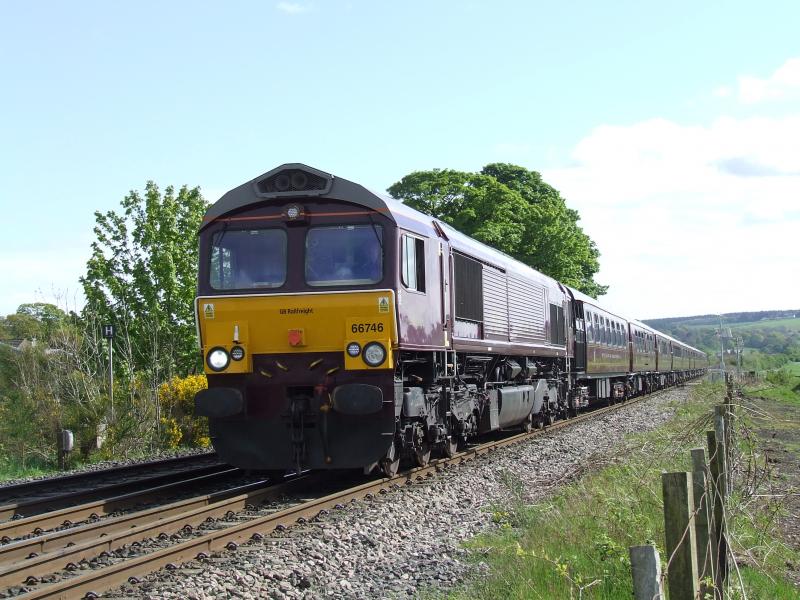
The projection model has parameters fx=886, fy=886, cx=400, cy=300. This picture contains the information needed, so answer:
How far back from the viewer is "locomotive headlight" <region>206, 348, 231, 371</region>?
422 inches

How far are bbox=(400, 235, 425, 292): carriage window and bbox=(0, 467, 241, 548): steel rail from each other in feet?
12.5

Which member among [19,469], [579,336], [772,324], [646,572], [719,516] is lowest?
[19,469]

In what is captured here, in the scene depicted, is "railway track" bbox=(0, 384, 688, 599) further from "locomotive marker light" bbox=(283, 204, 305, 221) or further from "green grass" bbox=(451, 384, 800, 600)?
"locomotive marker light" bbox=(283, 204, 305, 221)

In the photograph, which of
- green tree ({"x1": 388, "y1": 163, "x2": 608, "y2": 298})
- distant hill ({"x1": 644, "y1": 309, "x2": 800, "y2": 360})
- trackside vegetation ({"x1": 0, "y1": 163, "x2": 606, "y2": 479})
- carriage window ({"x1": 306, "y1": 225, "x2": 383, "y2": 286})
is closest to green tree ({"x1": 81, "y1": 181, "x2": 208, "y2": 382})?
trackside vegetation ({"x1": 0, "y1": 163, "x2": 606, "y2": 479})

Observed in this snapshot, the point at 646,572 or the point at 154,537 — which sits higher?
the point at 646,572

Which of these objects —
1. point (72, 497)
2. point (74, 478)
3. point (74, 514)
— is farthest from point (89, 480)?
point (74, 514)

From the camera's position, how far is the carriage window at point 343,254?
10688 mm

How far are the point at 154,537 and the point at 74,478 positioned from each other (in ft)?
16.4

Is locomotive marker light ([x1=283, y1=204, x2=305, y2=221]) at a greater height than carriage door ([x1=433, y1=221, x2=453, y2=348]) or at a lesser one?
greater

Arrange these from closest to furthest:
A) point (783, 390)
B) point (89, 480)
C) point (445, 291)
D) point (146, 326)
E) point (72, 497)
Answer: point (72, 497) < point (445, 291) < point (89, 480) < point (146, 326) < point (783, 390)

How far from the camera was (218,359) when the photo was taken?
1077 centimetres

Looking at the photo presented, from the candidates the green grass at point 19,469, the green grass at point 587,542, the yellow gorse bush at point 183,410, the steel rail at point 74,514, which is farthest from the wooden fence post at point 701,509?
the yellow gorse bush at point 183,410

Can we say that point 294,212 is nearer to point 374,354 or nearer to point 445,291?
point 374,354

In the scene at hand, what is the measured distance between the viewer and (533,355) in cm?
1819
